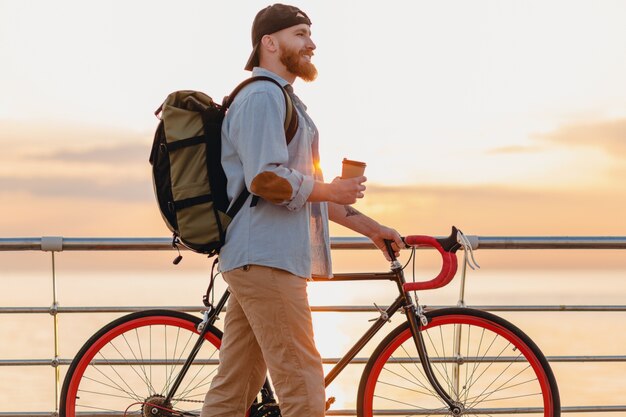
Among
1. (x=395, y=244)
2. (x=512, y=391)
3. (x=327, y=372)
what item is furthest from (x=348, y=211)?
(x=512, y=391)

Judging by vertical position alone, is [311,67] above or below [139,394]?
above

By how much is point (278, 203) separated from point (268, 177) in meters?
0.11

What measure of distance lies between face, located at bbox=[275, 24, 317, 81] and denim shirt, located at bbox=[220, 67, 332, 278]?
0.07 m

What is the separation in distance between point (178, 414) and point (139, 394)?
26cm

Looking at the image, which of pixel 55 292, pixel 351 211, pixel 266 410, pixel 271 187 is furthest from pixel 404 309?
pixel 55 292

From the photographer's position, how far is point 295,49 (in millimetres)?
3305

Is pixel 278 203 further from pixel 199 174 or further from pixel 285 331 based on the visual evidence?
pixel 285 331

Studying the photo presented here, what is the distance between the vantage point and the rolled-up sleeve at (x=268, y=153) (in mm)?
3068

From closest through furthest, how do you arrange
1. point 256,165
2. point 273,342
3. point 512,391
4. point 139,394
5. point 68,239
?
point 256,165 < point 273,342 < point 139,394 < point 68,239 < point 512,391

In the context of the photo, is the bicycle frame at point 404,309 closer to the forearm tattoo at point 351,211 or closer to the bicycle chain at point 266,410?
the bicycle chain at point 266,410

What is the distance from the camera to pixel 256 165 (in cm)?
308

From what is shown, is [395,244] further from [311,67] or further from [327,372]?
[311,67]

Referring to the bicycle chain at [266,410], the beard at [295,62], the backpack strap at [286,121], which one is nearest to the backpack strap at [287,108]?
the backpack strap at [286,121]

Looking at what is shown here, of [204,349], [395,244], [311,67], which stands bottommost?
[204,349]
